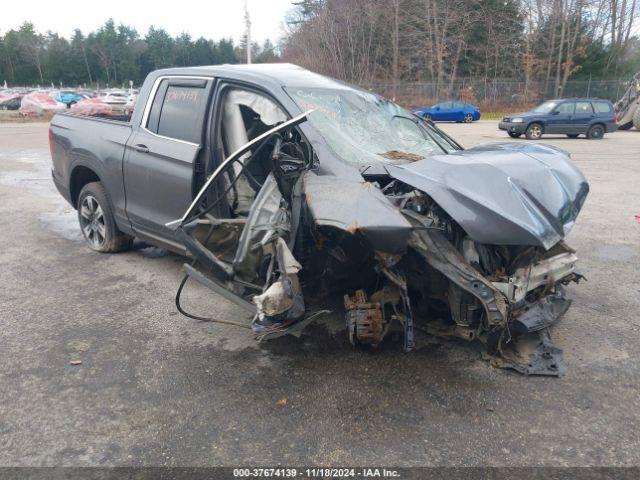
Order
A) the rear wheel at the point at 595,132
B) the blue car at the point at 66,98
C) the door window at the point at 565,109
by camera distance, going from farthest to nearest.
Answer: the blue car at the point at 66,98, the rear wheel at the point at 595,132, the door window at the point at 565,109

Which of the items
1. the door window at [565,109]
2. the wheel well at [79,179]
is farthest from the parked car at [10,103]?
the wheel well at [79,179]

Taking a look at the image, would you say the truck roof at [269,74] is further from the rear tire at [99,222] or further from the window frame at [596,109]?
the window frame at [596,109]

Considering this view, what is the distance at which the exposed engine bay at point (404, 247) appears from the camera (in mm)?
2830

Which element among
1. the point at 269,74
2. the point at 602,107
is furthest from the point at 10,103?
the point at 269,74

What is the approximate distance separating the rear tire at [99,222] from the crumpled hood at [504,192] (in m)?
3.26

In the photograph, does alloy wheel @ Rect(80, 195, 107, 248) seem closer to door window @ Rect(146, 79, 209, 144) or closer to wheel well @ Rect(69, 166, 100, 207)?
wheel well @ Rect(69, 166, 100, 207)

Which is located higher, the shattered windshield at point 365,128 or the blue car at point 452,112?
the shattered windshield at point 365,128

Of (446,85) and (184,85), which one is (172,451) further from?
(446,85)

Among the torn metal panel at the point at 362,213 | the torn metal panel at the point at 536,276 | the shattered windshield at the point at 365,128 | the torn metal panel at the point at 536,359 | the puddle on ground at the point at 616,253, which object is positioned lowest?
the puddle on ground at the point at 616,253

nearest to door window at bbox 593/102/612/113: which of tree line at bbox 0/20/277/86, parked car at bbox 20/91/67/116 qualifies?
parked car at bbox 20/91/67/116

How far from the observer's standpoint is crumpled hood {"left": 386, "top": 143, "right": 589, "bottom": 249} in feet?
9.27

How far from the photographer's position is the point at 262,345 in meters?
3.58

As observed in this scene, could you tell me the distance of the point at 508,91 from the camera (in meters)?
39.9

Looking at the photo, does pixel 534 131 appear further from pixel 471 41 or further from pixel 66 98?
pixel 66 98
